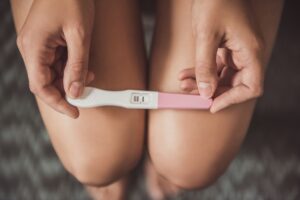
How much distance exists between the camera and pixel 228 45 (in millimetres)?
552

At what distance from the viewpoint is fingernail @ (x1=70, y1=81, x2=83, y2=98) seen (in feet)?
1.75

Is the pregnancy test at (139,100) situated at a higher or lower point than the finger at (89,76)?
lower

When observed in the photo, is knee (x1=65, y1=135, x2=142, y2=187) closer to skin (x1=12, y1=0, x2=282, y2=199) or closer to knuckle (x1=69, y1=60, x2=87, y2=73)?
skin (x1=12, y1=0, x2=282, y2=199)

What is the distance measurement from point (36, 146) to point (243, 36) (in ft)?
1.54

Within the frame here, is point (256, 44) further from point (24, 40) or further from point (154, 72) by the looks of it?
point (24, 40)

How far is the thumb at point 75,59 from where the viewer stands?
521mm

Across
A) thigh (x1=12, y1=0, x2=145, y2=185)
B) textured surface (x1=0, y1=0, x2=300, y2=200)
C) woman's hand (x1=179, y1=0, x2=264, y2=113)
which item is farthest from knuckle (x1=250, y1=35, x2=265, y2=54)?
textured surface (x1=0, y1=0, x2=300, y2=200)

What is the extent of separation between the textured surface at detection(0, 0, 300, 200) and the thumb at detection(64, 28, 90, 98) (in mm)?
344

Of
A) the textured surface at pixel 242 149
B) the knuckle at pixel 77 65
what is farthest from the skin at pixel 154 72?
the textured surface at pixel 242 149

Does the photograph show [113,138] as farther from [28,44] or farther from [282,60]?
[282,60]

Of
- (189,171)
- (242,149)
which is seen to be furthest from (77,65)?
(242,149)

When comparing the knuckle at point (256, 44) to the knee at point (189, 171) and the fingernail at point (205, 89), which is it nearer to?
the fingernail at point (205, 89)

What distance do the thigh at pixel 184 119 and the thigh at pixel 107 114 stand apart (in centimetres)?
3

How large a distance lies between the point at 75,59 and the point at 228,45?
18cm
